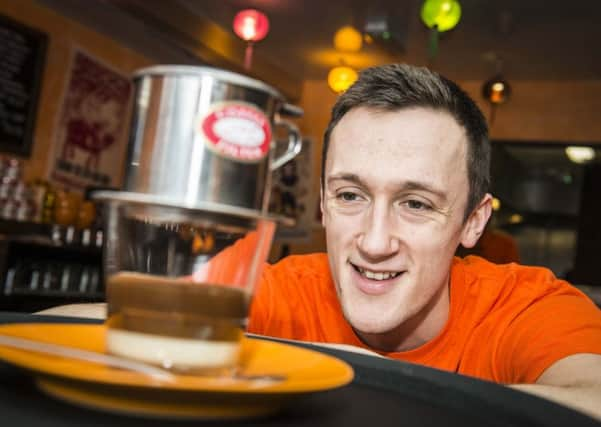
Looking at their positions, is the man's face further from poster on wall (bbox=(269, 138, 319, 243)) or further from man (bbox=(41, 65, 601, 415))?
poster on wall (bbox=(269, 138, 319, 243))

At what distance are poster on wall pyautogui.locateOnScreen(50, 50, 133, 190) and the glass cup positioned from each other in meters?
4.50

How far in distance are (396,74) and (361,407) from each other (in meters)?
0.86

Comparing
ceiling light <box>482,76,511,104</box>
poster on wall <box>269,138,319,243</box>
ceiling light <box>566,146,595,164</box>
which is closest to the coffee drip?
ceiling light <box>482,76,511,104</box>

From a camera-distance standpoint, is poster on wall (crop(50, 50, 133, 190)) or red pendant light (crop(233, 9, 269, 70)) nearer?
red pendant light (crop(233, 9, 269, 70))

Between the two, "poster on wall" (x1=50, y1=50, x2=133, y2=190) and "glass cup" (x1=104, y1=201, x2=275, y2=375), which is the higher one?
"poster on wall" (x1=50, y1=50, x2=133, y2=190)

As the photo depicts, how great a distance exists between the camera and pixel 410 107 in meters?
1.26

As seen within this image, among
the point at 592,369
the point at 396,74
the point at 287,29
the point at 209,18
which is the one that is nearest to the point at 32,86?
the point at 209,18

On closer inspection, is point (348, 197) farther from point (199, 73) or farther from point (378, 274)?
point (199, 73)

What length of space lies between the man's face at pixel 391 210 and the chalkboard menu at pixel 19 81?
12.2ft

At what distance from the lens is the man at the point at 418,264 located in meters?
1.18

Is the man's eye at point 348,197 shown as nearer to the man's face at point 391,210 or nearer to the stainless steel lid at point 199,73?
the man's face at point 391,210

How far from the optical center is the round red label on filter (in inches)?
23.9

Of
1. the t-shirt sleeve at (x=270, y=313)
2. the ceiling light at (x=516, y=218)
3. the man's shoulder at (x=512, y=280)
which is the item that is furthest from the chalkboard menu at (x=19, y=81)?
the ceiling light at (x=516, y=218)

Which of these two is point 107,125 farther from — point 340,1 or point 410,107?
point 410,107
